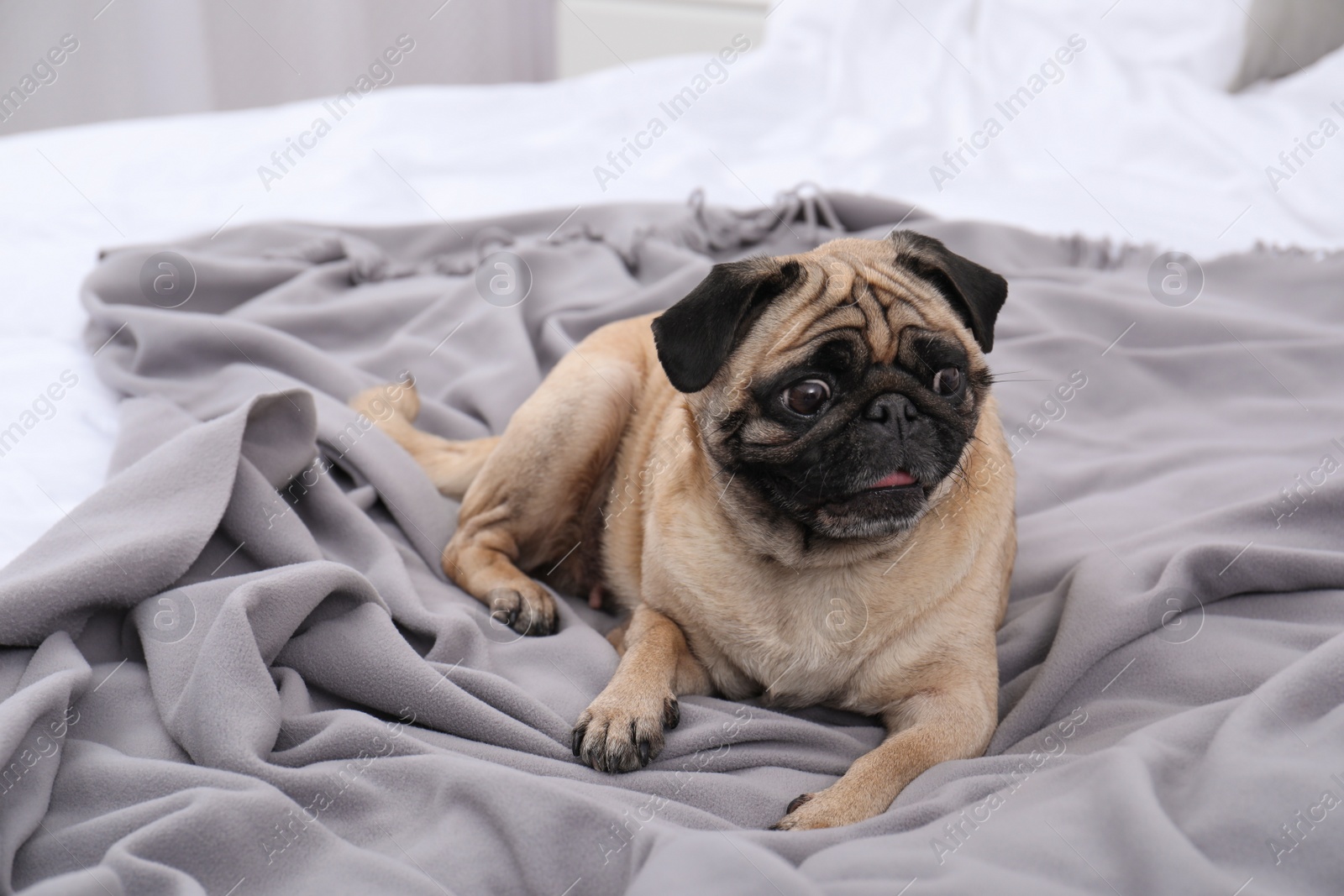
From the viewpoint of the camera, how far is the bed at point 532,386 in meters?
1.59

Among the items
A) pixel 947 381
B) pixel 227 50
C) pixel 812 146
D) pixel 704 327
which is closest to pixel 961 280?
pixel 947 381

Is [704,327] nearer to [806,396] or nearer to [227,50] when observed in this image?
[806,396]

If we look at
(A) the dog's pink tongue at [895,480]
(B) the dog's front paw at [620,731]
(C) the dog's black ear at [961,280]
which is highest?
(C) the dog's black ear at [961,280]

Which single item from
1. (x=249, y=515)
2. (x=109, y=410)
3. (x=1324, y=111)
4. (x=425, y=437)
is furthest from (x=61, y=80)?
(x=1324, y=111)

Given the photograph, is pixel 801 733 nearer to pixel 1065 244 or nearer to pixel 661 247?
pixel 661 247

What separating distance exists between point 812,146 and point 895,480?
12.4 feet

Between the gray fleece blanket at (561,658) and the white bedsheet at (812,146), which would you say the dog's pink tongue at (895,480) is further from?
the white bedsheet at (812,146)

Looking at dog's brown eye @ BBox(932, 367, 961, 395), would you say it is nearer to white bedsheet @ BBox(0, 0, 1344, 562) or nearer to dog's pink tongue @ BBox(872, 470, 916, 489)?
dog's pink tongue @ BBox(872, 470, 916, 489)

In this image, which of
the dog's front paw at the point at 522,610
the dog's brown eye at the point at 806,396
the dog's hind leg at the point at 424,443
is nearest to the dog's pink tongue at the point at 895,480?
the dog's brown eye at the point at 806,396


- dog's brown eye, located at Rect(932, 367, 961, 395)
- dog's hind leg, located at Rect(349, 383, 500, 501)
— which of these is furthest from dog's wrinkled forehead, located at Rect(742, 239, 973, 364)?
dog's hind leg, located at Rect(349, 383, 500, 501)

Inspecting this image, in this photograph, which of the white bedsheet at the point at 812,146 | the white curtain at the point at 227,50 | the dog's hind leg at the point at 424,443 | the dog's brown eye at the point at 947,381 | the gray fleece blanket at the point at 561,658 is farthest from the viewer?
the white curtain at the point at 227,50

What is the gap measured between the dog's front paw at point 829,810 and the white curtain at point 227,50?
713cm

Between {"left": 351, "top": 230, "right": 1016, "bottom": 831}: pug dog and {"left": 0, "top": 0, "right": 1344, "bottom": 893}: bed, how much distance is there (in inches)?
4.2

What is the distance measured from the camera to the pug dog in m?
1.99
